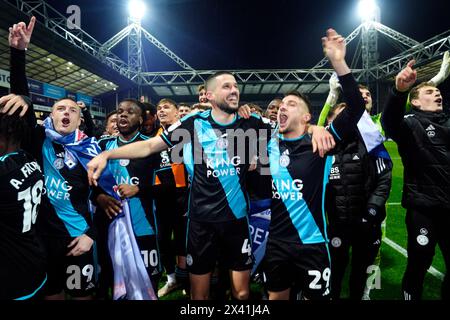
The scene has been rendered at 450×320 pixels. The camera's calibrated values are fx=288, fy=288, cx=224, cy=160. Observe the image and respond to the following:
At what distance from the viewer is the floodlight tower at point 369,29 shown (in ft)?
93.7

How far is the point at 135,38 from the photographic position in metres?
28.9

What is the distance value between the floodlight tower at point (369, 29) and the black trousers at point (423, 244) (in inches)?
1234

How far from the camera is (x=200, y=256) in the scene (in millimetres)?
2695

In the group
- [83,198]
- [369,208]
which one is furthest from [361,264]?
[83,198]

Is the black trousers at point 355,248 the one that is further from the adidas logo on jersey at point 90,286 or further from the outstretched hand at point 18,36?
the outstretched hand at point 18,36

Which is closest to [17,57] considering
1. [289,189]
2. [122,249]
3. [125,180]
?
[125,180]

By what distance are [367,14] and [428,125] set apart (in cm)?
3178

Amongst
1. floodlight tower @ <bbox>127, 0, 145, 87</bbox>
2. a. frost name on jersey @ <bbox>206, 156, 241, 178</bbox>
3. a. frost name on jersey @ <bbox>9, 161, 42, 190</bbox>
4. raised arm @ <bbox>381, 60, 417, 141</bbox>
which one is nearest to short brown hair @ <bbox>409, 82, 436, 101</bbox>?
raised arm @ <bbox>381, 60, 417, 141</bbox>

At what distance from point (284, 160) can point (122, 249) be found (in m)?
1.94

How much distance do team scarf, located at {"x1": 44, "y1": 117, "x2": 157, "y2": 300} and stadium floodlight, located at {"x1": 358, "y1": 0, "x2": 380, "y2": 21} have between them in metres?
32.8

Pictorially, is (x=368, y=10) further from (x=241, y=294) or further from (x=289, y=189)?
(x=241, y=294)

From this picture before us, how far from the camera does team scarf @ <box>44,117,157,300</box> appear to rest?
9.68 ft

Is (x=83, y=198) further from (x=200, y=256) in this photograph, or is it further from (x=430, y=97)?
(x=430, y=97)

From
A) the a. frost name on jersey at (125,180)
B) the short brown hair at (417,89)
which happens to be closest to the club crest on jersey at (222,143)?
the a. frost name on jersey at (125,180)
